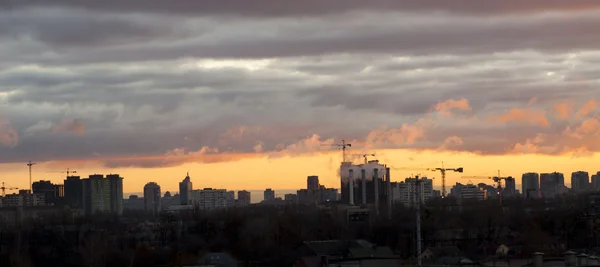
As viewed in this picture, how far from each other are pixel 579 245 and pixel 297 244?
A: 22225 millimetres

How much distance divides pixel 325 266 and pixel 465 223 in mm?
55685

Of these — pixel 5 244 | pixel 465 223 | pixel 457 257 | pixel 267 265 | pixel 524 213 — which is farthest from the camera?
pixel 524 213

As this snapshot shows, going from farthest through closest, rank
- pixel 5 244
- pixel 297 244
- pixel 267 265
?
1. pixel 5 244
2. pixel 297 244
3. pixel 267 265

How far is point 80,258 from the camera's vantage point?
9456cm

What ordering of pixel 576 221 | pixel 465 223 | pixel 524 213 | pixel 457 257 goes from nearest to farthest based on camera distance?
pixel 457 257, pixel 576 221, pixel 465 223, pixel 524 213

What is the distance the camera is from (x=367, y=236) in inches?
4306

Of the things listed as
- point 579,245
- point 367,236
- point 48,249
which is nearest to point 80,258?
point 48,249

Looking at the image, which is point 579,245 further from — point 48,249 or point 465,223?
point 48,249

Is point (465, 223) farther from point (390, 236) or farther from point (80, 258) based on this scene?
point (80, 258)

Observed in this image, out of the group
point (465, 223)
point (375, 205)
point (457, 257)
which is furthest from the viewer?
point (375, 205)

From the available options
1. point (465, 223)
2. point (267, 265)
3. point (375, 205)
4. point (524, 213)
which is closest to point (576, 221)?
point (465, 223)

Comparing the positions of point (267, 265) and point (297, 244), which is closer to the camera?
point (267, 265)

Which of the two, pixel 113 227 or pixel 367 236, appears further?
pixel 113 227

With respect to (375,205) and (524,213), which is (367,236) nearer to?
(524,213)
